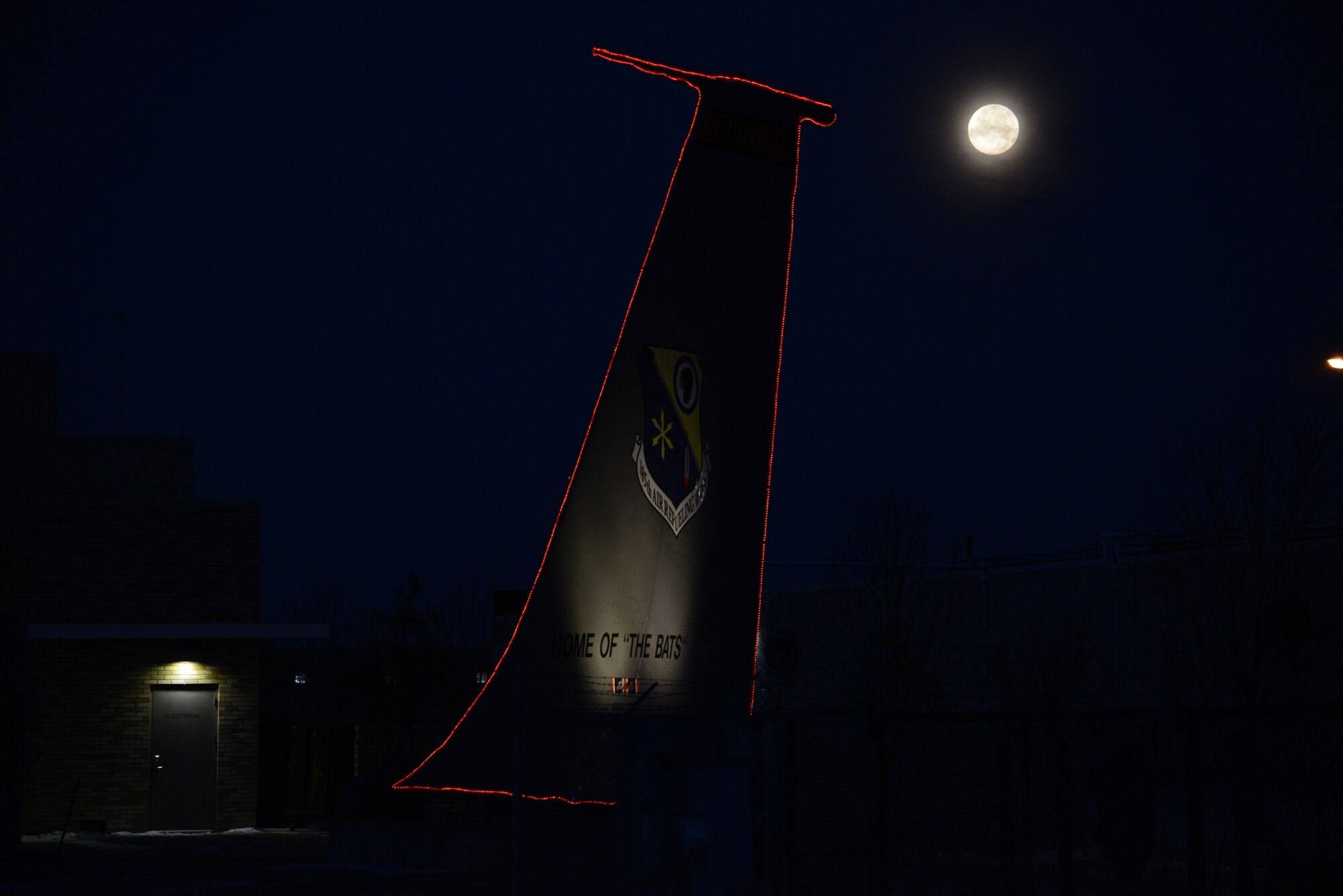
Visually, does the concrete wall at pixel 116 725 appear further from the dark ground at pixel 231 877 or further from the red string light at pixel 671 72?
the red string light at pixel 671 72

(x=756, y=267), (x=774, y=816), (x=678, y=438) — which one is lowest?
(x=774, y=816)

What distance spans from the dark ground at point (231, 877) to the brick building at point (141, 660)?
8118mm

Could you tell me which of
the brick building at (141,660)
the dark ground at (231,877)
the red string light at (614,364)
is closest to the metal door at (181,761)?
the brick building at (141,660)

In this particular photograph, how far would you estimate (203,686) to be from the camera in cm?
3030

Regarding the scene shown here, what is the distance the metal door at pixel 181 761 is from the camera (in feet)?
97.3

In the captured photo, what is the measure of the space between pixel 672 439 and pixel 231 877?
23.6ft

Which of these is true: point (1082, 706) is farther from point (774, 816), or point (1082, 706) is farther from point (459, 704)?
point (774, 816)

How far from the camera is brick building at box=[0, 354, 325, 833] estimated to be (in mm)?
29234

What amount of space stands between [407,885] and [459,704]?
925 inches

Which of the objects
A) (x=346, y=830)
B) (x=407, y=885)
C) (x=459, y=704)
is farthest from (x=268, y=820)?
(x=407, y=885)

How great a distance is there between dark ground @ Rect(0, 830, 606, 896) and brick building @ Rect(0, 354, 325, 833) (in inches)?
320

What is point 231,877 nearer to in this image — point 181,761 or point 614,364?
point 614,364

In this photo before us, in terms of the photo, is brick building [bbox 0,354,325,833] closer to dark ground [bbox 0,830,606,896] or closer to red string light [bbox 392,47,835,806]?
dark ground [bbox 0,830,606,896]

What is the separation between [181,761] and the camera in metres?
29.8
